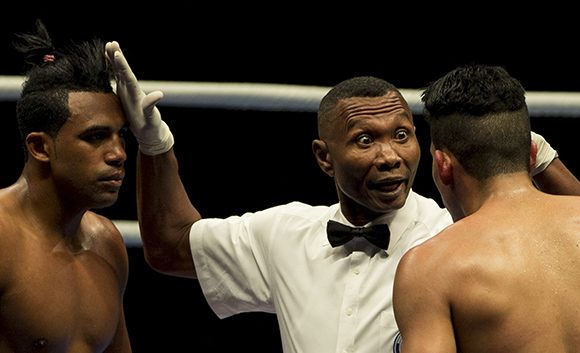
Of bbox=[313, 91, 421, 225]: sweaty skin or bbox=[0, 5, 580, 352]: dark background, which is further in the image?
bbox=[0, 5, 580, 352]: dark background

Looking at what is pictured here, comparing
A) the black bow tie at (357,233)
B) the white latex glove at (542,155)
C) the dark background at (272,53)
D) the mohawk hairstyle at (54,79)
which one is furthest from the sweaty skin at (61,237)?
the white latex glove at (542,155)

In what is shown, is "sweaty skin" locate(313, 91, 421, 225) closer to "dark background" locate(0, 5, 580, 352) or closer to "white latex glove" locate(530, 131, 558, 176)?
"white latex glove" locate(530, 131, 558, 176)

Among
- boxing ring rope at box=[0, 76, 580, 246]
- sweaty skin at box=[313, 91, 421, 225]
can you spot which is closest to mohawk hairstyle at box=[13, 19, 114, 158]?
boxing ring rope at box=[0, 76, 580, 246]

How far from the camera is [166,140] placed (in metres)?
2.81

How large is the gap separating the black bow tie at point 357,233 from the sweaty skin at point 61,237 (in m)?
0.48

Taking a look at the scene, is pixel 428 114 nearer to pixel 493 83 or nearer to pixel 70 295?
pixel 493 83

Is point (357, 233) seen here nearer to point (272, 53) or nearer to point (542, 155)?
point (542, 155)

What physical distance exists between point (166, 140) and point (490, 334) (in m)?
Answer: 1.00

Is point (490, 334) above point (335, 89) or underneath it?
underneath

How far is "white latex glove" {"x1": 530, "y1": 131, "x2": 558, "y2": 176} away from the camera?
110 inches

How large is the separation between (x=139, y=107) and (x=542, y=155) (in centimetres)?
93

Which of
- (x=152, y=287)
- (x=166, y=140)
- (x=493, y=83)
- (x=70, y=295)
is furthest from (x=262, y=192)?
(x=493, y=83)

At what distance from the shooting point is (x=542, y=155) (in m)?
2.81

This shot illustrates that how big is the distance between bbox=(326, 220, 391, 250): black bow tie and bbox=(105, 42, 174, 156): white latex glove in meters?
0.45
